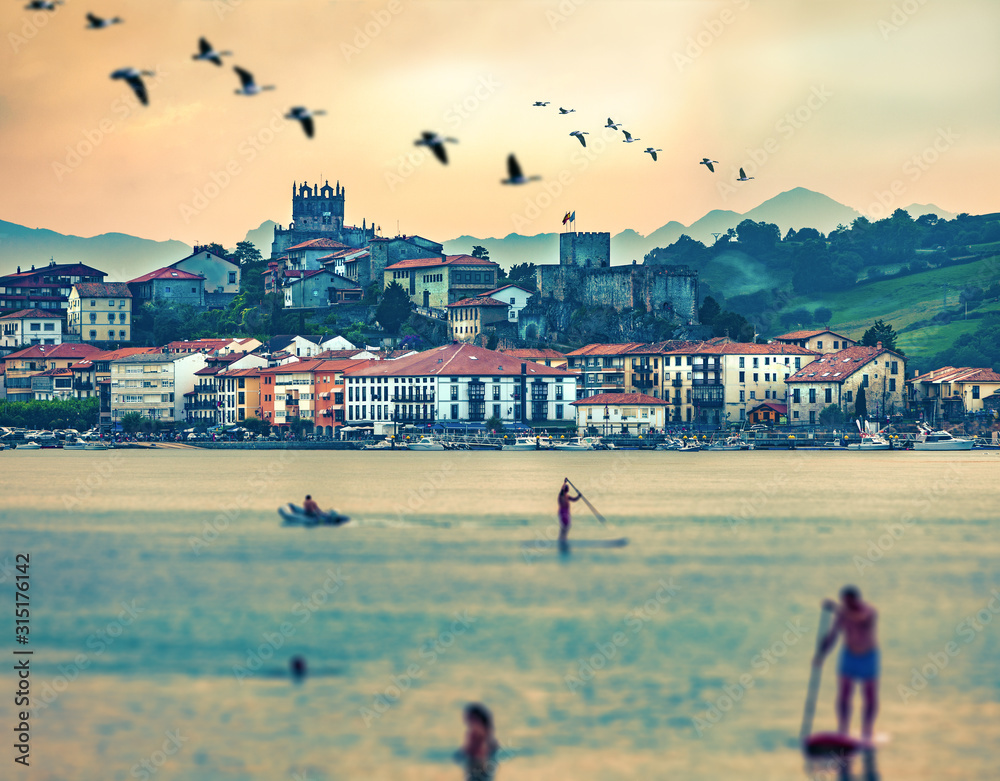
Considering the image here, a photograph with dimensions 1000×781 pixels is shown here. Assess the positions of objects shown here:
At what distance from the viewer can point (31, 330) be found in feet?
556

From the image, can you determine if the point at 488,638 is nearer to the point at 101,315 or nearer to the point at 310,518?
the point at 310,518

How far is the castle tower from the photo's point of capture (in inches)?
6132

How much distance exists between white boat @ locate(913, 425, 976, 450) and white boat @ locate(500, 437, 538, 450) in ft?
103

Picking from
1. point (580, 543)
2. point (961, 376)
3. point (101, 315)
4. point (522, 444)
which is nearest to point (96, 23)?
point (580, 543)

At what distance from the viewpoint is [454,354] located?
447 feet

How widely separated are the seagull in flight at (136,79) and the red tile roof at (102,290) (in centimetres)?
14975

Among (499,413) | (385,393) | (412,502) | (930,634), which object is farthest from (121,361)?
(930,634)

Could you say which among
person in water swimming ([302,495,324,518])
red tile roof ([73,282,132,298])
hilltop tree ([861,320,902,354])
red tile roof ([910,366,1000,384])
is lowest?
person in water swimming ([302,495,324,518])

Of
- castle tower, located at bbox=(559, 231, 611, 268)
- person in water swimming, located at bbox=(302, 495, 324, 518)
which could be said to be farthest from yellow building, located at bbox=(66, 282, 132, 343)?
person in water swimming, located at bbox=(302, 495, 324, 518)

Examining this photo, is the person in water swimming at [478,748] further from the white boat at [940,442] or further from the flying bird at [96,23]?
the white boat at [940,442]

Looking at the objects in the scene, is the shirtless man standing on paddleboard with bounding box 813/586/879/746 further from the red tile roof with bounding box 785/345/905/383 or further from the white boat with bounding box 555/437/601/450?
the red tile roof with bounding box 785/345/905/383

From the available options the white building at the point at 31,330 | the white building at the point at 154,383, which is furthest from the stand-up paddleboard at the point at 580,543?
the white building at the point at 31,330

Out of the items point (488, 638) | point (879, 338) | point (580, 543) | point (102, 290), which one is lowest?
point (488, 638)

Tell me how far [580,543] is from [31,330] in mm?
133600
